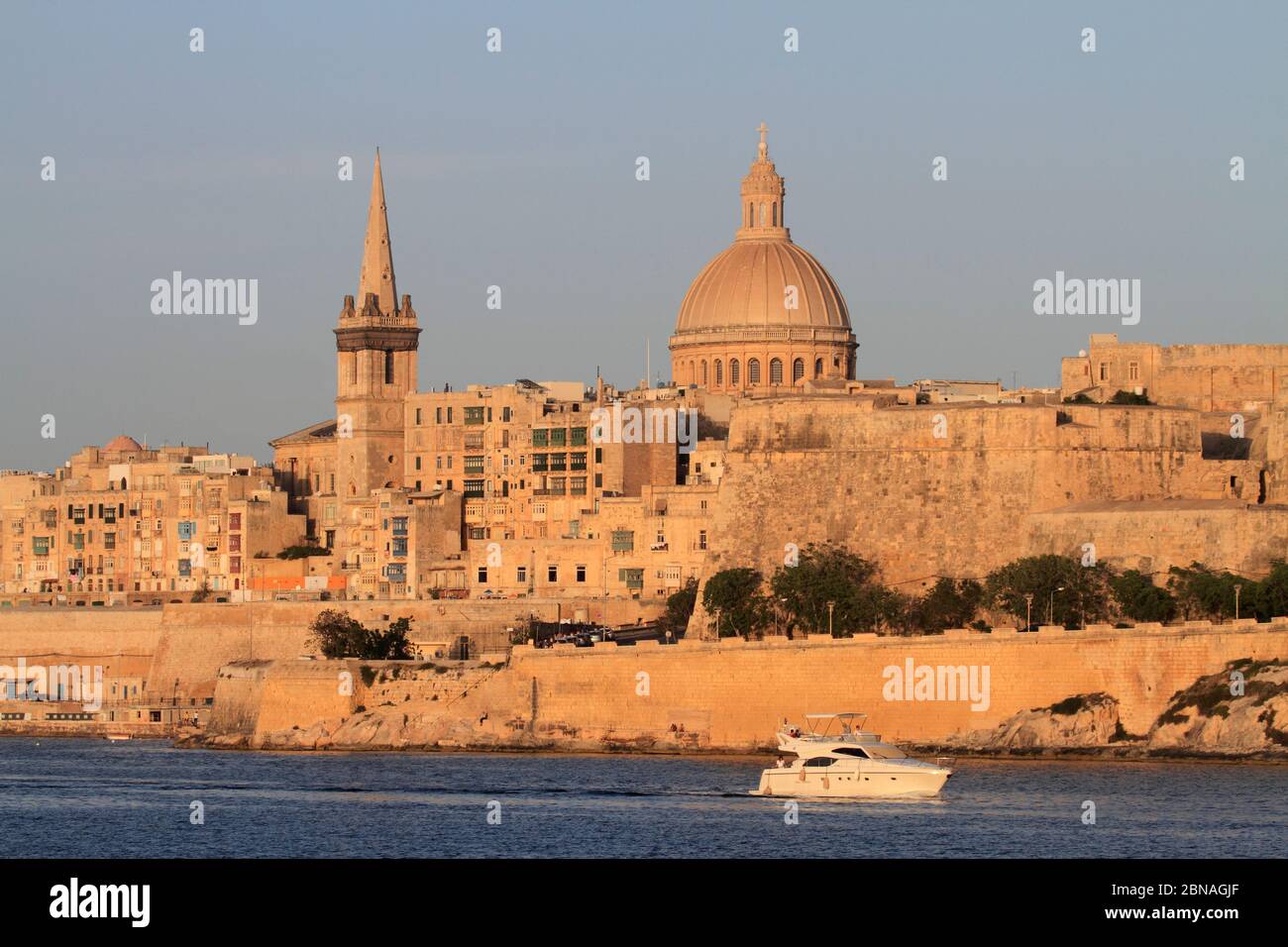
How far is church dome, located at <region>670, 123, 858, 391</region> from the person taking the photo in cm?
8412

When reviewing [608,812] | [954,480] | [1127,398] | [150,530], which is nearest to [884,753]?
[608,812]

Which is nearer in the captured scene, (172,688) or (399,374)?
(172,688)

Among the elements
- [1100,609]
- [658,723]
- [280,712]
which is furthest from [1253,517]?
[280,712]

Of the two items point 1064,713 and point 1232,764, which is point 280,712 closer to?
point 1064,713

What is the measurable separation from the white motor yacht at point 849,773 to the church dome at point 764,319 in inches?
1549

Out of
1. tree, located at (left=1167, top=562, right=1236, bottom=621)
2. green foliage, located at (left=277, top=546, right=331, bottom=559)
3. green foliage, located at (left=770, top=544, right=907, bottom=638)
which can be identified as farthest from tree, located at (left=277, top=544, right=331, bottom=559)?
tree, located at (left=1167, top=562, right=1236, bottom=621)

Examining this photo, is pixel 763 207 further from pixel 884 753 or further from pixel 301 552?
pixel 884 753

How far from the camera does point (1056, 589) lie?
181ft

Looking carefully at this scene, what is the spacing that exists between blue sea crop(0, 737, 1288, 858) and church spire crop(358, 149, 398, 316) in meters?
32.7

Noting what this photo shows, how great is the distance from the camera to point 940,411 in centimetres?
6134

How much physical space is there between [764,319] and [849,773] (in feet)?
138

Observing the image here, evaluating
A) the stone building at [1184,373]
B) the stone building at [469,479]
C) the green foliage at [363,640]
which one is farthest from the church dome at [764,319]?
the green foliage at [363,640]

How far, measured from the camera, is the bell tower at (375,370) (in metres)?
82.7

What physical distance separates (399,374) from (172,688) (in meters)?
16.0
